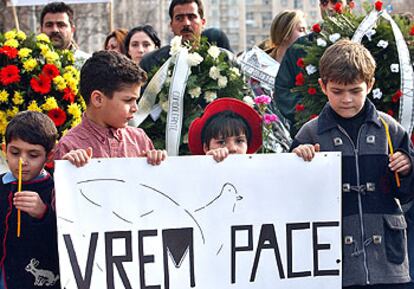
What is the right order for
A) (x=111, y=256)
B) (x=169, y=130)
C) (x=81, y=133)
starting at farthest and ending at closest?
(x=169, y=130)
(x=81, y=133)
(x=111, y=256)

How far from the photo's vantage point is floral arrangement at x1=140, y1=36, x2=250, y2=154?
21.0 feet

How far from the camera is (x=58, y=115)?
6.38m

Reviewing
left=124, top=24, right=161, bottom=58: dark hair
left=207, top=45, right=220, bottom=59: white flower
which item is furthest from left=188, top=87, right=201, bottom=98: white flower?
left=124, top=24, right=161, bottom=58: dark hair

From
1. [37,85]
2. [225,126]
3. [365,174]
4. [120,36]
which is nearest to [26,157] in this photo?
[225,126]

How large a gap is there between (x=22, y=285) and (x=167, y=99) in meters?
2.09

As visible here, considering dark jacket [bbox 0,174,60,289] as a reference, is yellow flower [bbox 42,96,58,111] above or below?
above

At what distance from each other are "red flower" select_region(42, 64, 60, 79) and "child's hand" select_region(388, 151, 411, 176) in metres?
2.67

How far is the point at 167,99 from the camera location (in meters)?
6.42

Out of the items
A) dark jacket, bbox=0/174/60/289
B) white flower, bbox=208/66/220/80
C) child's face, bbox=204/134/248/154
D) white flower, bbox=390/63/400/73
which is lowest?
dark jacket, bbox=0/174/60/289

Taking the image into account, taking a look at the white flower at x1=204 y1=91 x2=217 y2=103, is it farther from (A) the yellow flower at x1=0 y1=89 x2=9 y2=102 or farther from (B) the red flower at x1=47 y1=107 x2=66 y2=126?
(A) the yellow flower at x1=0 y1=89 x2=9 y2=102

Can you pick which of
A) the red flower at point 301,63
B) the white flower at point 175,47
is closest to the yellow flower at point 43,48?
the white flower at point 175,47

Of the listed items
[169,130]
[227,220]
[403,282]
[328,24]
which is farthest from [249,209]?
[328,24]

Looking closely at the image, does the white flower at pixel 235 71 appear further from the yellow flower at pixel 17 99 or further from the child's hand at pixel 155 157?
the child's hand at pixel 155 157

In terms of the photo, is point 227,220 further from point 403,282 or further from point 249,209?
point 403,282
